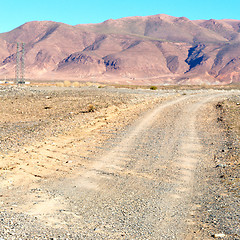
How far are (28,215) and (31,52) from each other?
195877 mm

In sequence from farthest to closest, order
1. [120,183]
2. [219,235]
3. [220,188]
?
[120,183] → [220,188] → [219,235]

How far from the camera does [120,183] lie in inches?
309

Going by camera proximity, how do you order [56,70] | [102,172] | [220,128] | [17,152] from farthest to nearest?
[56,70], [220,128], [17,152], [102,172]

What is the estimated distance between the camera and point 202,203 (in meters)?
6.64

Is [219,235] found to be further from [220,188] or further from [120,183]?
[120,183]

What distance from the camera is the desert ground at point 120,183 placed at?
543 cm

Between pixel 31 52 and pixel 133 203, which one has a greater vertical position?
pixel 31 52

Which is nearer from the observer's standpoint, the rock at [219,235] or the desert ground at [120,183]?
the rock at [219,235]

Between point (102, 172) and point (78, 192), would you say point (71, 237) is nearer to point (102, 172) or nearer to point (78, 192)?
point (78, 192)

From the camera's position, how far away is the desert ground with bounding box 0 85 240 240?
5430 millimetres

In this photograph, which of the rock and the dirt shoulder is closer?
the rock

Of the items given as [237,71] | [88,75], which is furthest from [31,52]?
[237,71]

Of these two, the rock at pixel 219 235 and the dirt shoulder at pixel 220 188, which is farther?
the dirt shoulder at pixel 220 188

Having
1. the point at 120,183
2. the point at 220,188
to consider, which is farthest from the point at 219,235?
the point at 120,183
